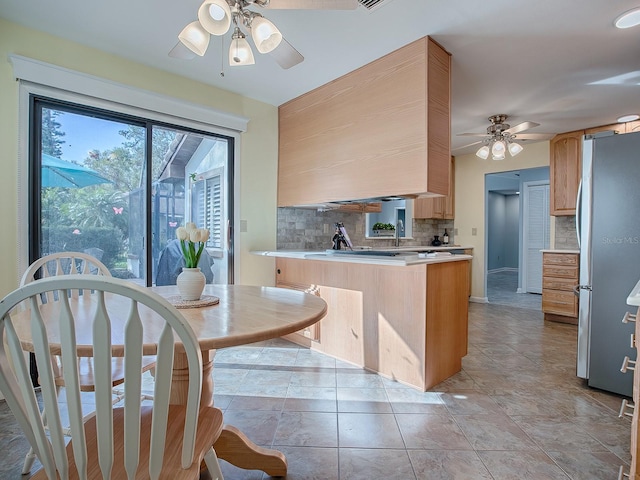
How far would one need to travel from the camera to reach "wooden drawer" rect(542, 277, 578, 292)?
3979 mm

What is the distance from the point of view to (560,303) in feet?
13.2

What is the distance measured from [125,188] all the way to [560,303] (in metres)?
4.79

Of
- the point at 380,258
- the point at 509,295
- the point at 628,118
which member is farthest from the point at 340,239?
the point at 509,295

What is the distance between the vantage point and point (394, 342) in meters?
2.36

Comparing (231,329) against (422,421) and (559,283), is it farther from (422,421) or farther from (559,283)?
(559,283)

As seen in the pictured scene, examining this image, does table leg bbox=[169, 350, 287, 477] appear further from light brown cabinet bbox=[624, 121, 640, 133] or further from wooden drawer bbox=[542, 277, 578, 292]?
light brown cabinet bbox=[624, 121, 640, 133]

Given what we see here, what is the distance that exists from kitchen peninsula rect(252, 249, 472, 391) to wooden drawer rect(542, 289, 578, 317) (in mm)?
2264

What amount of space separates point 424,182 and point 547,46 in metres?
1.30

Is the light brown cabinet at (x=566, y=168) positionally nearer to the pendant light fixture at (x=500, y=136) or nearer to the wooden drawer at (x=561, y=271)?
the wooden drawer at (x=561, y=271)

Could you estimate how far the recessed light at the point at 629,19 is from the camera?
6.38ft

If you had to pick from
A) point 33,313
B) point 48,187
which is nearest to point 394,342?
point 33,313

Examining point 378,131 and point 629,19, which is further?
point 378,131

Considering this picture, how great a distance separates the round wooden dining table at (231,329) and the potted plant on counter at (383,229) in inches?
120

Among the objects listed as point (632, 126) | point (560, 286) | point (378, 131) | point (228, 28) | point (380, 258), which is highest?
point (632, 126)
